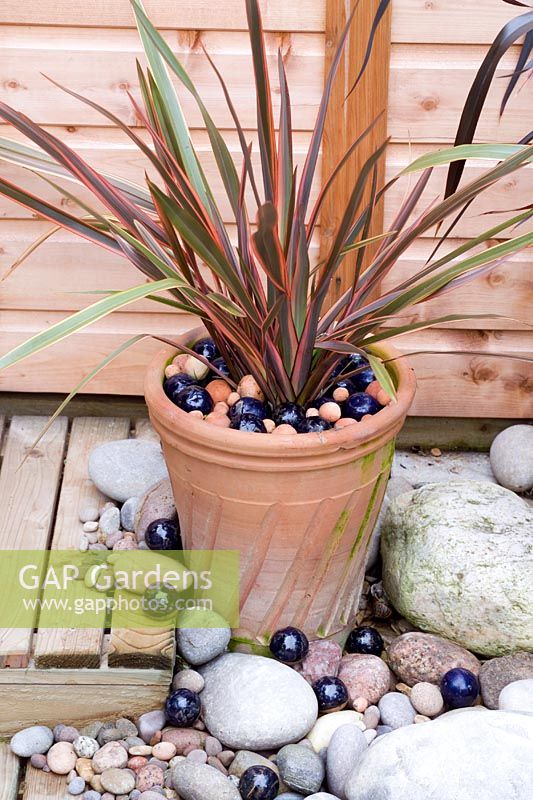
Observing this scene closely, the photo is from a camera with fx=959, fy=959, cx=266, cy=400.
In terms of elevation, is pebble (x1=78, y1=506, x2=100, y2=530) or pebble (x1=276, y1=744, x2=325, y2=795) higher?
pebble (x1=78, y1=506, x2=100, y2=530)

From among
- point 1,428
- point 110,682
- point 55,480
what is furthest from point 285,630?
point 1,428

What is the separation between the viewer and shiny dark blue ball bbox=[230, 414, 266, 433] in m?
1.57

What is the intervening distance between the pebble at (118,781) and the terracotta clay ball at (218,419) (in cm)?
57

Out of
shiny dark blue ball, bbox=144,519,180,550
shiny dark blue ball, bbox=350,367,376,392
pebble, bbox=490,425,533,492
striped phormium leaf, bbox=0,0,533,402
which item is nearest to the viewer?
striped phormium leaf, bbox=0,0,533,402

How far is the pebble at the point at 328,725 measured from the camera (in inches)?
62.6

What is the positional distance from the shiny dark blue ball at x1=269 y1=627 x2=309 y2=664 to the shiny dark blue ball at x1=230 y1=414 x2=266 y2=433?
38 centimetres

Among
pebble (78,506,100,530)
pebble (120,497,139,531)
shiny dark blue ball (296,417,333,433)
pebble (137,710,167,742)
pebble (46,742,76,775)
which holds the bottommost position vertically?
pebble (46,742,76,775)

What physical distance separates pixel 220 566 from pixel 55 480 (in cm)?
67

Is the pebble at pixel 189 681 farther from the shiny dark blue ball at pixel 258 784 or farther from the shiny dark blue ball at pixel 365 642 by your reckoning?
the shiny dark blue ball at pixel 365 642

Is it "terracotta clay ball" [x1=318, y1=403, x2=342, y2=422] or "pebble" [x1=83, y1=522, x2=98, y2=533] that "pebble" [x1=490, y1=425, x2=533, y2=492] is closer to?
"terracotta clay ball" [x1=318, y1=403, x2=342, y2=422]

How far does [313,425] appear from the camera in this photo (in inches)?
63.1

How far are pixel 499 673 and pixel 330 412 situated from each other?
0.55 m

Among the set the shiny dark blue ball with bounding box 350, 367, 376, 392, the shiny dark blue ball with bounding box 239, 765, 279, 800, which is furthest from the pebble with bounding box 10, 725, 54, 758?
the shiny dark blue ball with bounding box 350, 367, 376, 392

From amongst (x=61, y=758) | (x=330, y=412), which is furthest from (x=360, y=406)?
(x=61, y=758)
